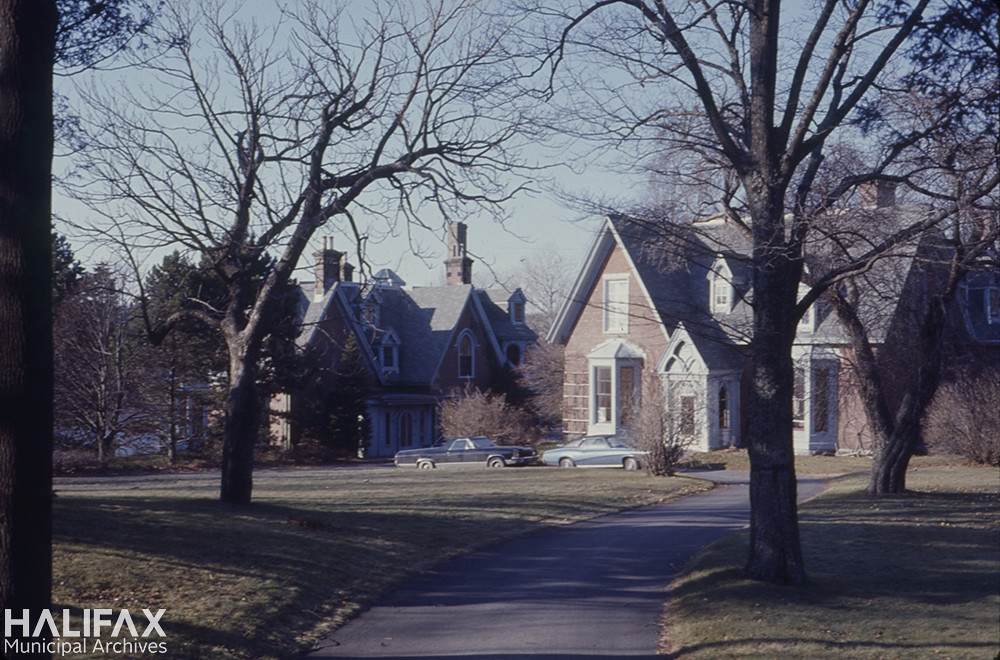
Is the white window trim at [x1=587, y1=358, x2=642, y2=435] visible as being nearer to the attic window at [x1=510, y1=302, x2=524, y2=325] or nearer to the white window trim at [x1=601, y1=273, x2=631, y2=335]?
the white window trim at [x1=601, y1=273, x2=631, y2=335]

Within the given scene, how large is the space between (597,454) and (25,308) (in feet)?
Result: 82.4

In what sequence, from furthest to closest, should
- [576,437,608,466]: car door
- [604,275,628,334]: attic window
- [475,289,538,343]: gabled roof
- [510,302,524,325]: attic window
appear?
[510,302,524,325]: attic window < [475,289,538,343]: gabled roof < [604,275,628,334]: attic window < [576,437,608,466]: car door

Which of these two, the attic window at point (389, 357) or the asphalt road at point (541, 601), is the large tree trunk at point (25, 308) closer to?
the asphalt road at point (541, 601)

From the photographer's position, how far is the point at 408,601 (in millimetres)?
10500

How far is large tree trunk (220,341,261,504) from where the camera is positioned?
15461 millimetres

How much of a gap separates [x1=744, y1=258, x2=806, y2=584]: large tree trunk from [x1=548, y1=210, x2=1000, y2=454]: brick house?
51.7 feet

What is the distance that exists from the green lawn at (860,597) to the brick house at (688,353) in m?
12.1

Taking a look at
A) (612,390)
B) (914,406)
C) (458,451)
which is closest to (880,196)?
(914,406)

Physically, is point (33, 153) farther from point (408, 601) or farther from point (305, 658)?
point (408, 601)

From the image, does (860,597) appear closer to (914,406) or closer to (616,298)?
(914,406)

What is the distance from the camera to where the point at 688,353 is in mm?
34438

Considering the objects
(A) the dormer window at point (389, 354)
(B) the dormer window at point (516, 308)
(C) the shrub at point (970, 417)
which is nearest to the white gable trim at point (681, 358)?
(C) the shrub at point (970, 417)

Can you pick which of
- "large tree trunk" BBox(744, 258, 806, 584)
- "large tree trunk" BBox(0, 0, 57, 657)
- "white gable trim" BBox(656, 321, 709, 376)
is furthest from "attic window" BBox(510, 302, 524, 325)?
"large tree trunk" BBox(0, 0, 57, 657)

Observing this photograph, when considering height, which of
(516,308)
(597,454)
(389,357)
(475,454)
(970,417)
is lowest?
(475,454)
